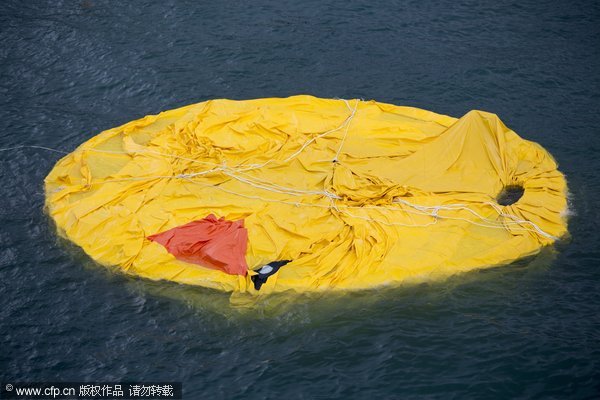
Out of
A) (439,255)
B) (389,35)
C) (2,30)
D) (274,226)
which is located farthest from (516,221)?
(2,30)

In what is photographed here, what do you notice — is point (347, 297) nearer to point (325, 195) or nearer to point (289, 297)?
point (289, 297)

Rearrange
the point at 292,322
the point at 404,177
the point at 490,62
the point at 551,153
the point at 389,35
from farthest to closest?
the point at 389,35 → the point at 490,62 → the point at 551,153 → the point at 404,177 → the point at 292,322

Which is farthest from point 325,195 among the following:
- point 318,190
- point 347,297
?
point 347,297

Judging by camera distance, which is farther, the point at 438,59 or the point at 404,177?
the point at 438,59

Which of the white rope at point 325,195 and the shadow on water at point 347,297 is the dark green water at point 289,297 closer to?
the shadow on water at point 347,297

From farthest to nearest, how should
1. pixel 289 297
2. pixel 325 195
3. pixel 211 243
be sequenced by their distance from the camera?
pixel 325 195
pixel 211 243
pixel 289 297

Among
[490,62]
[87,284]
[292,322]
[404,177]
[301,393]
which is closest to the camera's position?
[301,393]

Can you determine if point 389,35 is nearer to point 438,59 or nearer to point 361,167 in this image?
point 438,59
